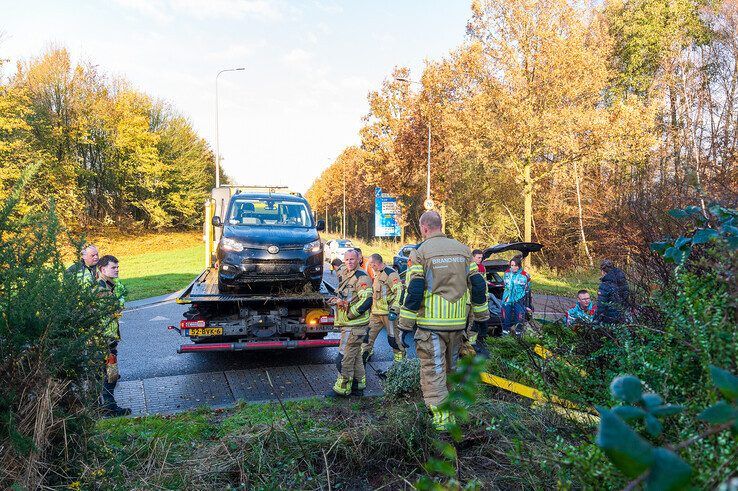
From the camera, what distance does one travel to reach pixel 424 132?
26438mm

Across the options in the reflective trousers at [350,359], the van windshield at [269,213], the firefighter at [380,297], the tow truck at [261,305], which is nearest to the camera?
the reflective trousers at [350,359]

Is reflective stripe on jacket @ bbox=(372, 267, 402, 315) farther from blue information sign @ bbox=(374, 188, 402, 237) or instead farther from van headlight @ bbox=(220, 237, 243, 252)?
blue information sign @ bbox=(374, 188, 402, 237)

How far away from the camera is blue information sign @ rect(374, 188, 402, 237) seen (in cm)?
3073

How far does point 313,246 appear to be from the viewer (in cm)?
812

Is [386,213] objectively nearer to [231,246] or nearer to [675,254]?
[231,246]

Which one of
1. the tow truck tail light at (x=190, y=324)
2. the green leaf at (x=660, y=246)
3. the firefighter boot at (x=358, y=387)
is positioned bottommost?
the firefighter boot at (x=358, y=387)

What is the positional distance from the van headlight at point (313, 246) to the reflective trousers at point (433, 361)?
341cm

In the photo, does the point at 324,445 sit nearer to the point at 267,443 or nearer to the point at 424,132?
the point at 267,443

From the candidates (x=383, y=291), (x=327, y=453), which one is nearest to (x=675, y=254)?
(x=327, y=453)

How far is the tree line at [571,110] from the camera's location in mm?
16531

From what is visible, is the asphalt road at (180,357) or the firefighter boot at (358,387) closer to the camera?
the firefighter boot at (358,387)

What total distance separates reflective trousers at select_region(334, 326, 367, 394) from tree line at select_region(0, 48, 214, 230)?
28.1m

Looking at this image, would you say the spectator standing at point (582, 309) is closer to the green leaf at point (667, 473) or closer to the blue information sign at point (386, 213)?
the green leaf at point (667, 473)

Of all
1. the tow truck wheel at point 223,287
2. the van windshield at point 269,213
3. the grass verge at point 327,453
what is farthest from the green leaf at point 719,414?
the van windshield at point 269,213
